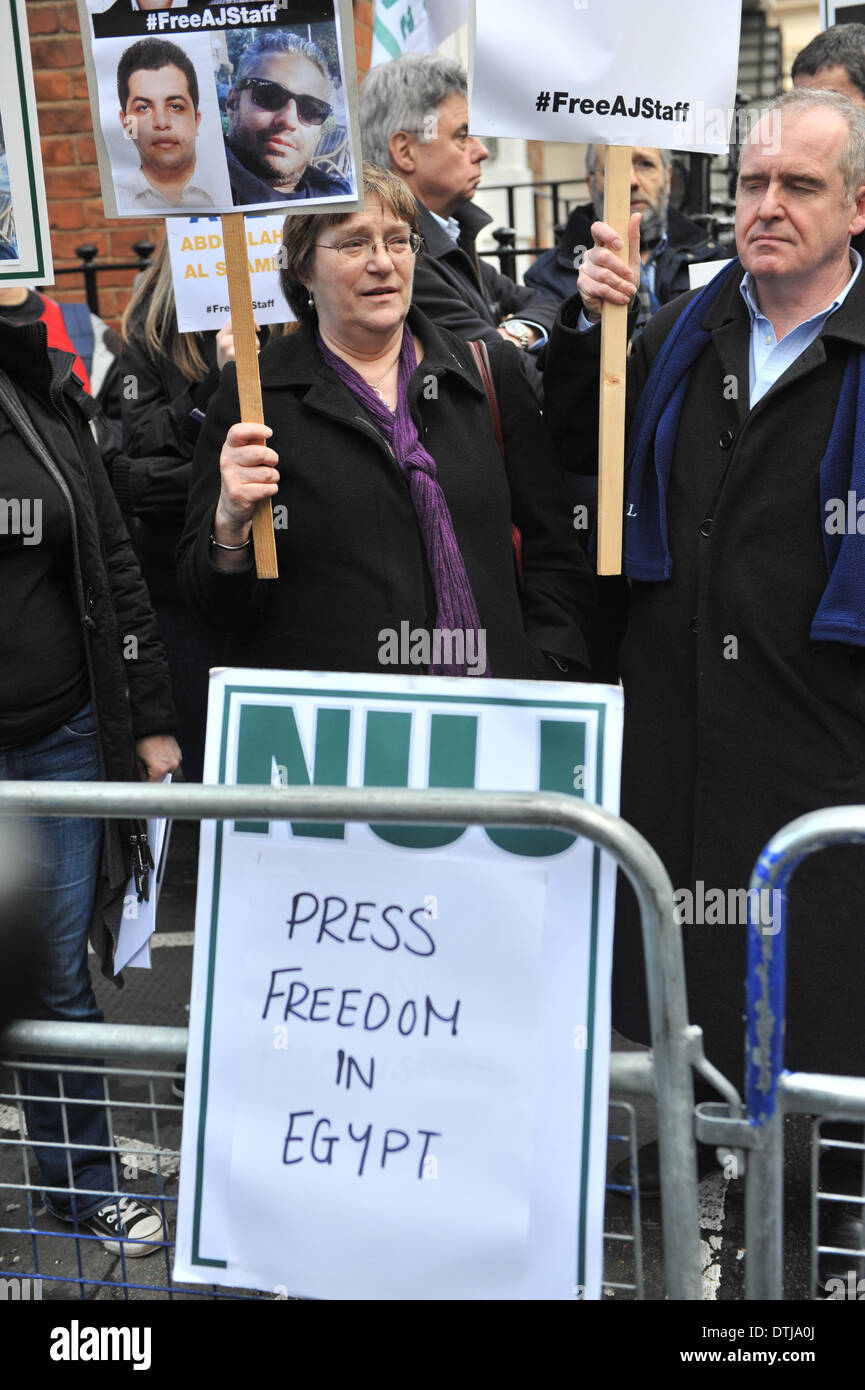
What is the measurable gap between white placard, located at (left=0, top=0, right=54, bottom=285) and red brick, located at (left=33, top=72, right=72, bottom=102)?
355 centimetres

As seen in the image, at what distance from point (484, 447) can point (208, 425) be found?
56cm

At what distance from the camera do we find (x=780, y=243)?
2494mm

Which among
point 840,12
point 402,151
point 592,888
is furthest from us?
point 840,12

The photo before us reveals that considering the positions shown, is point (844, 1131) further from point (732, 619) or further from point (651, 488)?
point (651, 488)

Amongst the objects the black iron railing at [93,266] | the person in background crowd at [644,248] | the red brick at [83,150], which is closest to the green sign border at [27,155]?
the person in background crowd at [644,248]

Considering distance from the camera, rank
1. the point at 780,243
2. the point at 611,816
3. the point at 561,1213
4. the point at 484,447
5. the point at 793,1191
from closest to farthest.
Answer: the point at 611,816 < the point at 561,1213 < the point at 780,243 < the point at 484,447 < the point at 793,1191

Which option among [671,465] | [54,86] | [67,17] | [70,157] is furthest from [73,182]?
[671,465]

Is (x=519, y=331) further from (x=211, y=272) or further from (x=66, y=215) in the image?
(x=66, y=215)

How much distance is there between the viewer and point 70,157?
563 cm

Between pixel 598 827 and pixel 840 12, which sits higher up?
pixel 840 12

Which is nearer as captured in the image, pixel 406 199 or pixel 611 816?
pixel 611 816

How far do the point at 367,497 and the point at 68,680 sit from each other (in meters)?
0.79

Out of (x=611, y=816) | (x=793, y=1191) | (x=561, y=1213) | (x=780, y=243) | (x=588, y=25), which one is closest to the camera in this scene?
(x=611, y=816)

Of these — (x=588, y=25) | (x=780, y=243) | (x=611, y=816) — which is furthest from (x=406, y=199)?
(x=611, y=816)
